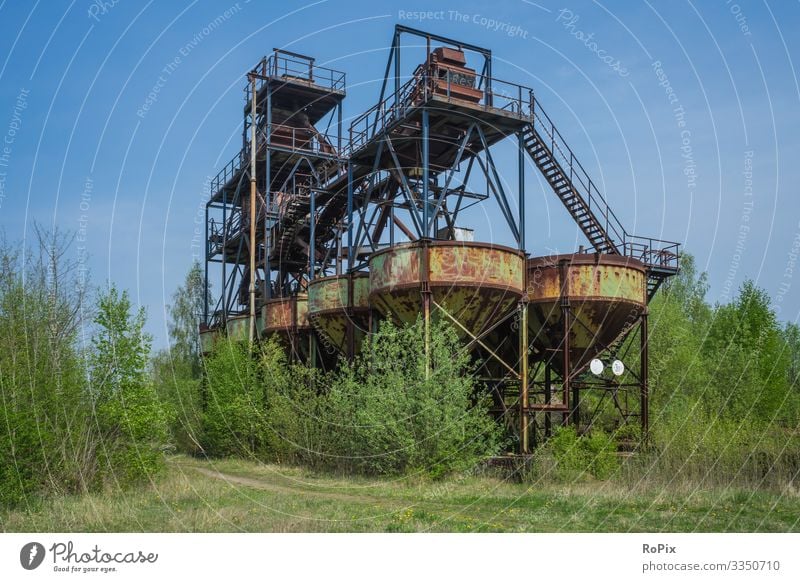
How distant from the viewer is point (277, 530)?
48.6 ft

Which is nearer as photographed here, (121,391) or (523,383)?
(121,391)

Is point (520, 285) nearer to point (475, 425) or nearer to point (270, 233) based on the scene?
point (475, 425)

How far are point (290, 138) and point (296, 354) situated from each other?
15595 mm

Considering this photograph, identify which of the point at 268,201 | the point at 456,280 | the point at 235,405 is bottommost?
the point at 235,405

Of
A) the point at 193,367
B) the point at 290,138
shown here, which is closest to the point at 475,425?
the point at 290,138

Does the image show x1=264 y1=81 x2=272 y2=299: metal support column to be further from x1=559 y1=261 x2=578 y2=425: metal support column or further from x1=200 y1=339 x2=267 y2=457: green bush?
x1=559 y1=261 x2=578 y2=425: metal support column

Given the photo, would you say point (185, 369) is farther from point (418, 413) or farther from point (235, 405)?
point (418, 413)
